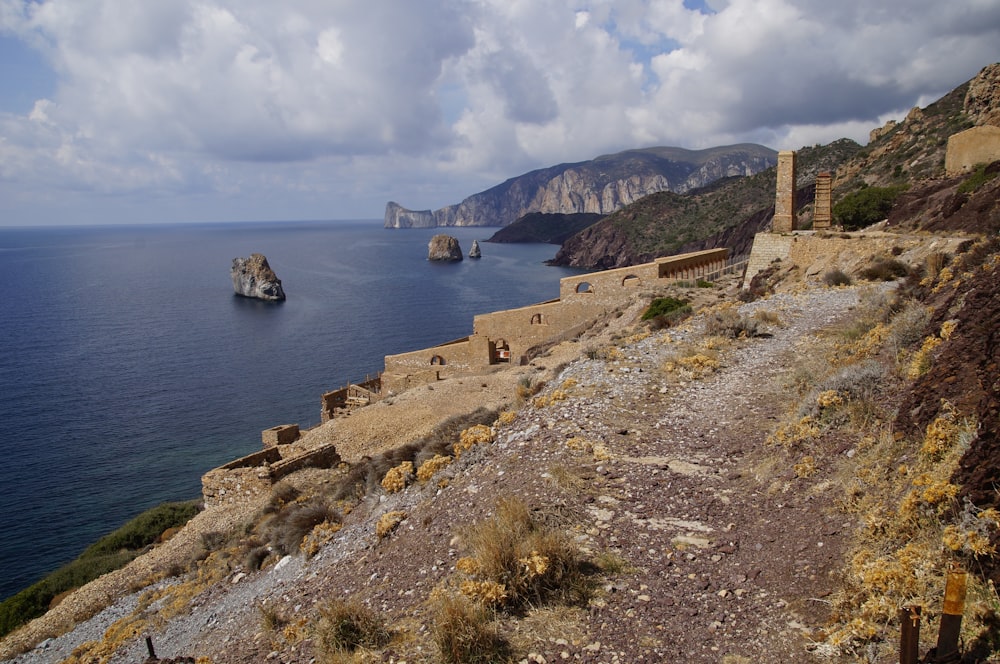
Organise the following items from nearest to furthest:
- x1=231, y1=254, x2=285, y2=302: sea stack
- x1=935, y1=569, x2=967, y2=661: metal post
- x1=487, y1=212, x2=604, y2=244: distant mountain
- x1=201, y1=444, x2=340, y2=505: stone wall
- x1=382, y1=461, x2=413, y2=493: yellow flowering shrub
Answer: x1=935, y1=569, x2=967, y2=661: metal post, x1=382, y1=461, x2=413, y2=493: yellow flowering shrub, x1=201, y1=444, x2=340, y2=505: stone wall, x1=231, y1=254, x2=285, y2=302: sea stack, x1=487, y1=212, x2=604, y2=244: distant mountain

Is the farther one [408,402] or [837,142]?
[837,142]

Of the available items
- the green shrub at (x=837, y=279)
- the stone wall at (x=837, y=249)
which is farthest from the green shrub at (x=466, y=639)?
the green shrub at (x=837, y=279)

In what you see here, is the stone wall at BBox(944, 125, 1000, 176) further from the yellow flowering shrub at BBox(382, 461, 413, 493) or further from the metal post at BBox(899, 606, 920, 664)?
the metal post at BBox(899, 606, 920, 664)

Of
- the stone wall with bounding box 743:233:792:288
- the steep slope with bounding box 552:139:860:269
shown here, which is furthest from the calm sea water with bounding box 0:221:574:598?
the stone wall with bounding box 743:233:792:288

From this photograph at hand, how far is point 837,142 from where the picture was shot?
8212 cm

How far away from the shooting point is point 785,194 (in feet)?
80.4

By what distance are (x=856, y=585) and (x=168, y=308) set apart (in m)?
77.1

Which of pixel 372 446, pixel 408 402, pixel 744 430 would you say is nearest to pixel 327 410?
pixel 408 402

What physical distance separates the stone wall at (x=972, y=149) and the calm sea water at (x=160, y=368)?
33.1 metres

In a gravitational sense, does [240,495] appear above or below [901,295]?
below

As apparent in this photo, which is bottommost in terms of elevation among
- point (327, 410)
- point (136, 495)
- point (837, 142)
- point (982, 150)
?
point (136, 495)

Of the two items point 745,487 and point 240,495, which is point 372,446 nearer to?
point 240,495

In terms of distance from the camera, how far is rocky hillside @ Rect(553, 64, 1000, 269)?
4171cm

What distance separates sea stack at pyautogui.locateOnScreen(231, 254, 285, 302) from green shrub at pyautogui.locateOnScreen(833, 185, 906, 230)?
63376 mm
